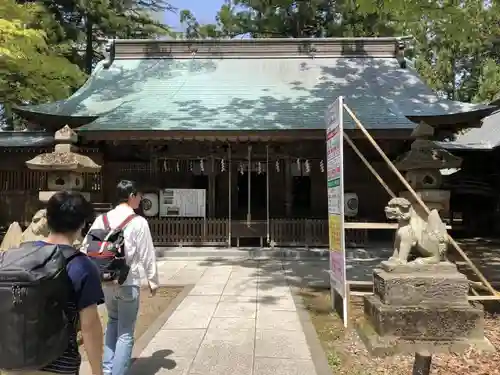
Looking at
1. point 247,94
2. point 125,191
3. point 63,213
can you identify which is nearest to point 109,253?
point 125,191

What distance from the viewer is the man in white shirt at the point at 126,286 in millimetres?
3402

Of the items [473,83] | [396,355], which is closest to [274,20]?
[473,83]

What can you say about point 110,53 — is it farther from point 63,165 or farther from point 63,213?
point 63,213

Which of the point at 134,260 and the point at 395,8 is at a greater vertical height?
the point at 395,8

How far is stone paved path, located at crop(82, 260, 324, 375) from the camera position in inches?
166

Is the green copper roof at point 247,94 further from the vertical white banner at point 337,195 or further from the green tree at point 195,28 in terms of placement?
the green tree at point 195,28

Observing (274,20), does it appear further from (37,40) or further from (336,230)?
(336,230)

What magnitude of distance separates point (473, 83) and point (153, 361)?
30.8 metres

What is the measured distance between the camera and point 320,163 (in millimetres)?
12484

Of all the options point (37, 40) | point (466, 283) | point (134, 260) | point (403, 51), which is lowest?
point (466, 283)

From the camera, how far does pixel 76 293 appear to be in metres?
2.04

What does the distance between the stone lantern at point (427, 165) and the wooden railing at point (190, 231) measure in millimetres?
6539

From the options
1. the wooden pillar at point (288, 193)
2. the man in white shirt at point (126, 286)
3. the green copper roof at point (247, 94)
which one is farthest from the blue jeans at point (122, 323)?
the wooden pillar at point (288, 193)

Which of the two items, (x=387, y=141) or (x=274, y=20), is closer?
(x=387, y=141)
